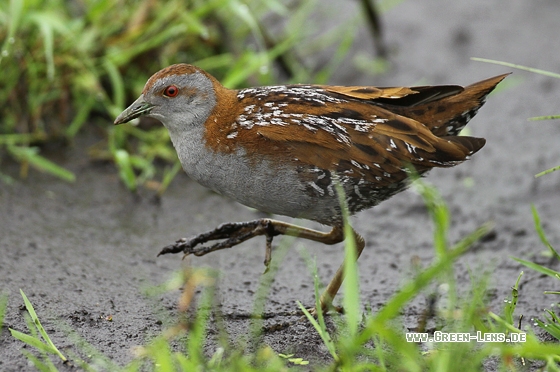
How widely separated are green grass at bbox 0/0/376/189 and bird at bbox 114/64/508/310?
3.82ft

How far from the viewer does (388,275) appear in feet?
13.8

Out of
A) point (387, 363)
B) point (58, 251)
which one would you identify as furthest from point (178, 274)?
point (387, 363)

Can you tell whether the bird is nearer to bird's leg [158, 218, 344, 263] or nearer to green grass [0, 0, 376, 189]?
bird's leg [158, 218, 344, 263]

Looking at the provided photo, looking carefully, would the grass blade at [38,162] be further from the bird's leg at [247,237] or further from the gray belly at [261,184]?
the gray belly at [261,184]

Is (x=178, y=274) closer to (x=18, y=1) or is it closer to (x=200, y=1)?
(x=18, y=1)

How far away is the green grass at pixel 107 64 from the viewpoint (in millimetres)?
4871

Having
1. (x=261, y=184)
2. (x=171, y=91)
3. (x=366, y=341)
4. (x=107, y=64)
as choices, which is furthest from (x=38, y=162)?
(x=366, y=341)

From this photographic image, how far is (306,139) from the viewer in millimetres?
3322

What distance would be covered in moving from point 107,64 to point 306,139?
2.23 metres

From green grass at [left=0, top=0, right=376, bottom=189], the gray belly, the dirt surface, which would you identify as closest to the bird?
the gray belly

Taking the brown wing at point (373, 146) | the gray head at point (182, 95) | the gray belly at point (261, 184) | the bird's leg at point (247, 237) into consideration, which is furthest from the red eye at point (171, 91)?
the bird's leg at point (247, 237)

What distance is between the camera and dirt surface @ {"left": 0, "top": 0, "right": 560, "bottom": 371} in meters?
3.47

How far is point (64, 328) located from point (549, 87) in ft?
13.9

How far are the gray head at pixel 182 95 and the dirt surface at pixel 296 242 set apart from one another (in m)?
0.88
